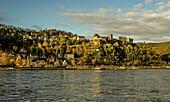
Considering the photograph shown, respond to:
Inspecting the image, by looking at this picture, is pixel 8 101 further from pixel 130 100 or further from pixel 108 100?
pixel 130 100

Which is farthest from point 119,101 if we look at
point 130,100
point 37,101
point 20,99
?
point 20,99

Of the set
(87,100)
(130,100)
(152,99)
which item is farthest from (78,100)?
(152,99)

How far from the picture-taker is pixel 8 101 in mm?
45656

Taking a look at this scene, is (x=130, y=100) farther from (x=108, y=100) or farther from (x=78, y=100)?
(x=78, y=100)

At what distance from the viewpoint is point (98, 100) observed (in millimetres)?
47062

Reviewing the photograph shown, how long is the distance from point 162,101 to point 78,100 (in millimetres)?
12867

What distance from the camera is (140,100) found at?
46.7 m

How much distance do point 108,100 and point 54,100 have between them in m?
8.47

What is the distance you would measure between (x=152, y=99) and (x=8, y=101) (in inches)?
889

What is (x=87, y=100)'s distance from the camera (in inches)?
1838

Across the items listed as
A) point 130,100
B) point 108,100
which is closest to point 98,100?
point 108,100

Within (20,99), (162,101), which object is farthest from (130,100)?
(20,99)

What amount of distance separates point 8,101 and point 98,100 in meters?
13.9

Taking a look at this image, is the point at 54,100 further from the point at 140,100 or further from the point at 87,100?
the point at 140,100
